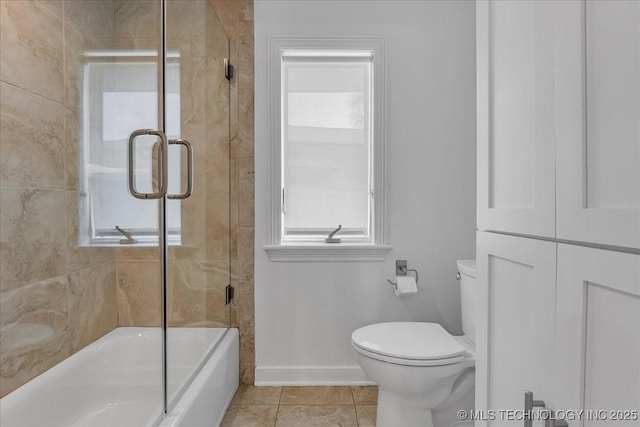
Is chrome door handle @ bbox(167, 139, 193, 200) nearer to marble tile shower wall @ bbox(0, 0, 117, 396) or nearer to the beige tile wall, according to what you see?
the beige tile wall

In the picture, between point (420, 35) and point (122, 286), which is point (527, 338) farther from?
point (420, 35)

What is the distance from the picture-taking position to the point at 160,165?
147 cm

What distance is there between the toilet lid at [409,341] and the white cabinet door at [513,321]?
1.96 ft

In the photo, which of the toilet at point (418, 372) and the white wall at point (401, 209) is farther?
the white wall at point (401, 209)

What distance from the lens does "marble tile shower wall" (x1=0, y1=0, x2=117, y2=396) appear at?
131 centimetres

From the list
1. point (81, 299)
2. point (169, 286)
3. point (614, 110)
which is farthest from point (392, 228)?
point (614, 110)

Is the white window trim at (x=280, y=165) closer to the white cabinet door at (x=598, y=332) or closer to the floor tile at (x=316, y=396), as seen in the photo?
the floor tile at (x=316, y=396)

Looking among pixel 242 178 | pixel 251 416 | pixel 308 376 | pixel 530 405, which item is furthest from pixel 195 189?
pixel 530 405

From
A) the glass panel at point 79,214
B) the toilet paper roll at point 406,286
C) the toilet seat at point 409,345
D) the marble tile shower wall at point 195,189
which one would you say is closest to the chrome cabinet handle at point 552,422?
the toilet seat at point 409,345

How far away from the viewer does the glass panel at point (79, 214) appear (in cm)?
134

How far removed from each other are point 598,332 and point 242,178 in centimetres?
187

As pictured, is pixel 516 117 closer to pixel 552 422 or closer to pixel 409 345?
pixel 552 422

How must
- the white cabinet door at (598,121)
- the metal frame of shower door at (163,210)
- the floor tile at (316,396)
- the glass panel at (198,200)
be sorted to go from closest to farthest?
the white cabinet door at (598,121), the metal frame of shower door at (163,210), the glass panel at (198,200), the floor tile at (316,396)

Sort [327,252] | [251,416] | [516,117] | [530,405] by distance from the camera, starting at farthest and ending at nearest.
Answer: [327,252] < [251,416] < [516,117] < [530,405]
